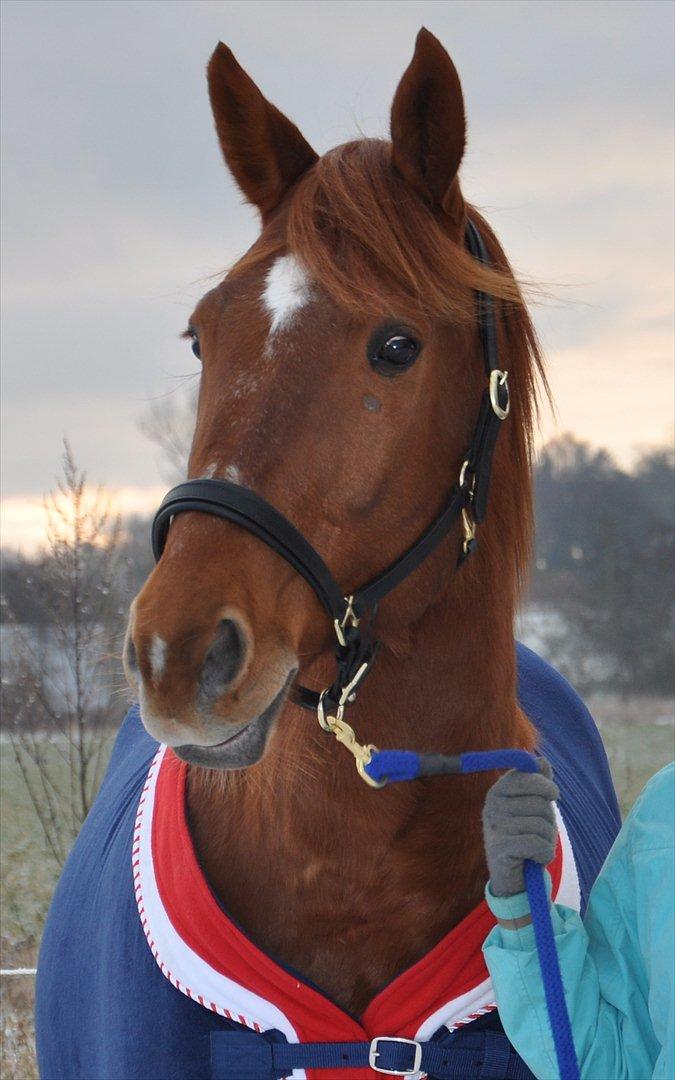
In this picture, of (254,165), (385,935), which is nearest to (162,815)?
(385,935)

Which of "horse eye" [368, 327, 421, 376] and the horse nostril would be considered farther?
"horse eye" [368, 327, 421, 376]

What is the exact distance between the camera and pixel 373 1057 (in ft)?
5.90

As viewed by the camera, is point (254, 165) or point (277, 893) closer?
point (277, 893)

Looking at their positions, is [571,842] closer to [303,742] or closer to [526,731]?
[526,731]

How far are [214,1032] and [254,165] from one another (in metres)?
1.67

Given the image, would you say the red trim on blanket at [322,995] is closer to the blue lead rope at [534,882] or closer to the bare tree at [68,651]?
the blue lead rope at [534,882]

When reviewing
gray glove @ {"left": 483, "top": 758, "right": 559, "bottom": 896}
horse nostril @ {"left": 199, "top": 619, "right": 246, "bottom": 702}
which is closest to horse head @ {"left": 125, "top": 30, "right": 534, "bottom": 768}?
horse nostril @ {"left": 199, "top": 619, "right": 246, "bottom": 702}

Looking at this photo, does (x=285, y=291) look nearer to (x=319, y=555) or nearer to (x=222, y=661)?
(x=319, y=555)

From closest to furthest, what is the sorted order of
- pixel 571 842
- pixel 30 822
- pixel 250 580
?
pixel 250 580
pixel 571 842
pixel 30 822

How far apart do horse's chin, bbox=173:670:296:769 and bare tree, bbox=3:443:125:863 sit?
4.73m

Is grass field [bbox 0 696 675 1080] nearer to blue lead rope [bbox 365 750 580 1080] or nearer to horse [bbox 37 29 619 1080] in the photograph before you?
horse [bbox 37 29 619 1080]

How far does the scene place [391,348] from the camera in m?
1.72

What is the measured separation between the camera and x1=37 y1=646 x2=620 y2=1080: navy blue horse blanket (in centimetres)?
181

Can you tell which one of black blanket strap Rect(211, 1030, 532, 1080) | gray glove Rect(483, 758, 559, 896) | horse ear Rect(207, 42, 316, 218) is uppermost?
horse ear Rect(207, 42, 316, 218)
